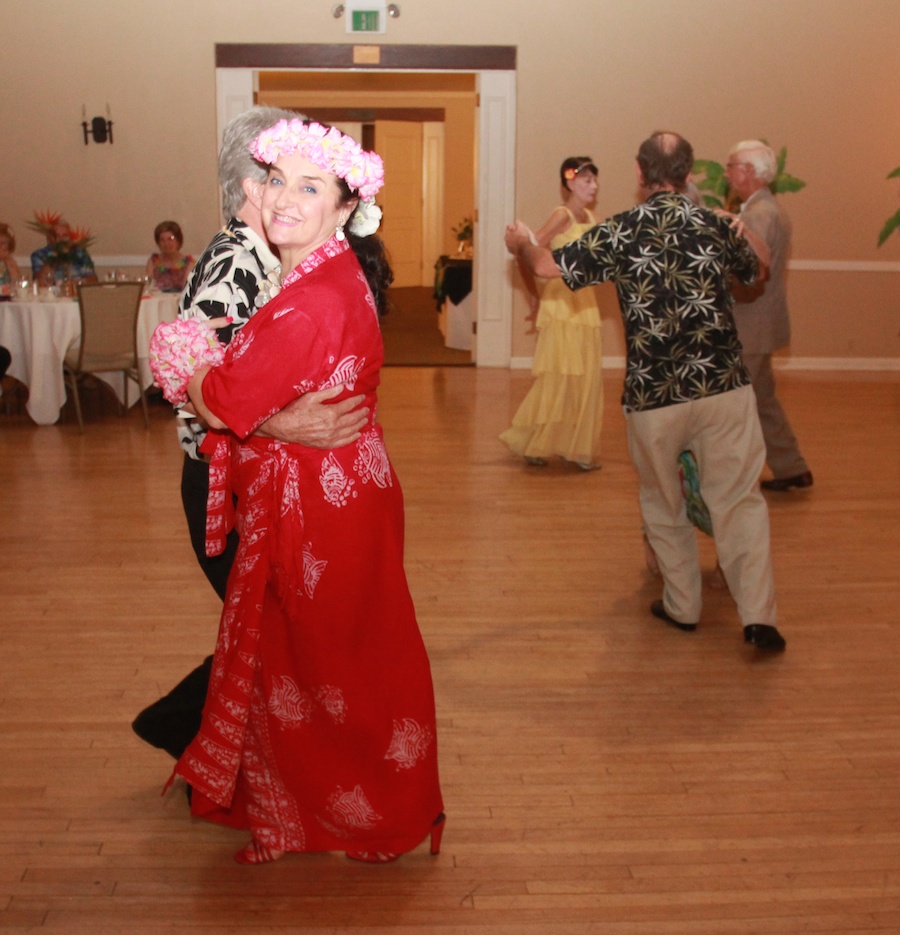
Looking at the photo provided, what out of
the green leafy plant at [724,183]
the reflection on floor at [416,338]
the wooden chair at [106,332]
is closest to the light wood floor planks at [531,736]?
the wooden chair at [106,332]

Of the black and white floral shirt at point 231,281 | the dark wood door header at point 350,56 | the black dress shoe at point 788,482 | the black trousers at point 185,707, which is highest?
the dark wood door header at point 350,56

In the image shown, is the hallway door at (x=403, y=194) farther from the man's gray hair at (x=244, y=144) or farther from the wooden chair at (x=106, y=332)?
the man's gray hair at (x=244, y=144)

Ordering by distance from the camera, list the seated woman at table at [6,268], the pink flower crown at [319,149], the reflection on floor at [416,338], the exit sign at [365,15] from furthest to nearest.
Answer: the reflection on floor at [416,338] < the exit sign at [365,15] < the seated woman at table at [6,268] < the pink flower crown at [319,149]

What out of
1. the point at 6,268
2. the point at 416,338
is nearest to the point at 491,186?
the point at 416,338

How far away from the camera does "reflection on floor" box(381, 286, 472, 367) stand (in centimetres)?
1061

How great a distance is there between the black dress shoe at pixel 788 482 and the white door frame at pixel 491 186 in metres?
4.66

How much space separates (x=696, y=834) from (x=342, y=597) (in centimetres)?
104

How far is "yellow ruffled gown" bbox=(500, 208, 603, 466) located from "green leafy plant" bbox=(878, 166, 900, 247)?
14.9ft

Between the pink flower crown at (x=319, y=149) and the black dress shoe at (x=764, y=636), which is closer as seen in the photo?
the pink flower crown at (x=319, y=149)

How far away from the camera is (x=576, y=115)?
980cm

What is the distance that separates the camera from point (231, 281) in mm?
2447

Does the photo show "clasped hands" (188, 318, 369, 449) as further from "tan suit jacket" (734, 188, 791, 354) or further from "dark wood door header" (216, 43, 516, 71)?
"dark wood door header" (216, 43, 516, 71)

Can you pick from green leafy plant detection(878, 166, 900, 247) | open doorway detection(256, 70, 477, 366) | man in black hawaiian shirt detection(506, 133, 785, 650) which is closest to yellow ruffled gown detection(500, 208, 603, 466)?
man in black hawaiian shirt detection(506, 133, 785, 650)

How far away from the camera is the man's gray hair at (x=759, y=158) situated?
17.5ft
